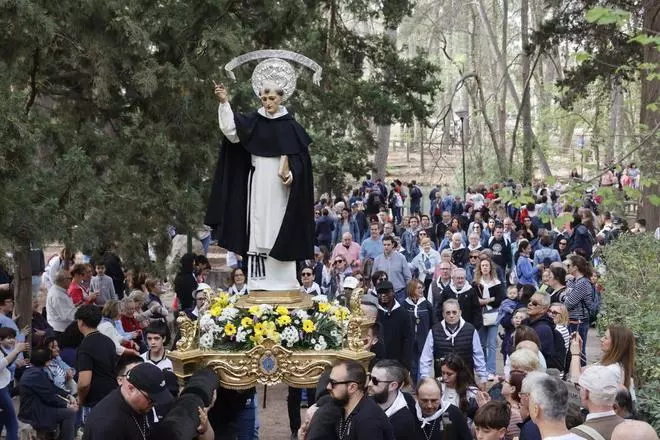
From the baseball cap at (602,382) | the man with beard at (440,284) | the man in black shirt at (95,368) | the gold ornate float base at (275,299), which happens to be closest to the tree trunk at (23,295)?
the man with beard at (440,284)

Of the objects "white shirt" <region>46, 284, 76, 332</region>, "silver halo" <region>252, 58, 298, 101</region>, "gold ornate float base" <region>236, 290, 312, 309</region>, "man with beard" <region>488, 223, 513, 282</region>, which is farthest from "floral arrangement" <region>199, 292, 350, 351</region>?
"man with beard" <region>488, 223, 513, 282</region>

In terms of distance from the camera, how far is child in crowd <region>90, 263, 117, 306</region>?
51.7 ft

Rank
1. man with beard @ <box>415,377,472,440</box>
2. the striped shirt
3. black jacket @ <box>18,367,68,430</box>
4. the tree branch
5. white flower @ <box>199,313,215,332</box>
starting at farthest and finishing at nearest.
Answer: the tree branch, the striped shirt, black jacket @ <box>18,367,68,430</box>, white flower @ <box>199,313,215,332</box>, man with beard @ <box>415,377,472,440</box>

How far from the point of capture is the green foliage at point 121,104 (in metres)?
12.2

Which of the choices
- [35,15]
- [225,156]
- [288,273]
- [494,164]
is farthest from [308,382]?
[494,164]

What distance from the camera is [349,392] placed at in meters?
6.90

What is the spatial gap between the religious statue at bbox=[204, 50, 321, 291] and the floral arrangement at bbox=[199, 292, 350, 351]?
15.5 inches

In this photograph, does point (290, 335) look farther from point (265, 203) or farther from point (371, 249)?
point (371, 249)

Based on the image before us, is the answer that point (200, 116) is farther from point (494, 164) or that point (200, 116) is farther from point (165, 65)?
point (494, 164)

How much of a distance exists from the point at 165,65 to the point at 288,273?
20.1 feet

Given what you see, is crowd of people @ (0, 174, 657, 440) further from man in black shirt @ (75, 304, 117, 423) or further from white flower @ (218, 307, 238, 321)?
white flower @ (218, 307, 238, 321)

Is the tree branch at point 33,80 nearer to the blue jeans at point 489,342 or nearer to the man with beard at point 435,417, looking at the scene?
the blue jeans at point 489,342

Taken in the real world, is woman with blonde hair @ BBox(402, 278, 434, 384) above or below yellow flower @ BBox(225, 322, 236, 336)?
below

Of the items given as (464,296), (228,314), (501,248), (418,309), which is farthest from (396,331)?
(501,248)
